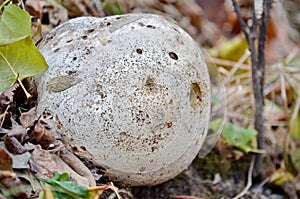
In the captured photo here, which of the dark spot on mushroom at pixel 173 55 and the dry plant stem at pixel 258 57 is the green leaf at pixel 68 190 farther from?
the dry plant stem at pixel 258 57

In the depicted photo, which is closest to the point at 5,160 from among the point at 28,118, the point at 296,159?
the point at 28,118

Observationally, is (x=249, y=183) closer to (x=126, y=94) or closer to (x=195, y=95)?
(x=195, y=95)

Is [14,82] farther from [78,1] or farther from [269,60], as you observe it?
[269,60]

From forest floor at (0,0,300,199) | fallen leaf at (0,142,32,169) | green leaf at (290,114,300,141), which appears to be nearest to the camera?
fallen leaf at (0,142,32,169)

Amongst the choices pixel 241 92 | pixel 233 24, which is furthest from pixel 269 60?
pixel 241 92

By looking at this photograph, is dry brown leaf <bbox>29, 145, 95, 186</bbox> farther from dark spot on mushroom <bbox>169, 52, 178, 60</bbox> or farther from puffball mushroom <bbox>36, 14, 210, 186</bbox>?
dark spot on mushroom <bbox>169, 52, 178, 60</bbox>

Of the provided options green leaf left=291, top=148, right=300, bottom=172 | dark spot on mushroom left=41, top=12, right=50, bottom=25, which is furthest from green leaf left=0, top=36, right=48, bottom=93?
green leaf left=291, top=148, right=300, bottom=172

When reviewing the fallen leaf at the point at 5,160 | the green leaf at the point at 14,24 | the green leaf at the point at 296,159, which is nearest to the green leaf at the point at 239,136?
the green leaf at the point at 296,159

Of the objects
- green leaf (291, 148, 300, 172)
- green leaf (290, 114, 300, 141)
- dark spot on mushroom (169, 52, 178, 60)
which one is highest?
dark spot on mushroom (169, 52, 178, 60)
